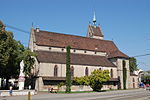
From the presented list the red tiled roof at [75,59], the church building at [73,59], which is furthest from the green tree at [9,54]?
the church building at [73,59]

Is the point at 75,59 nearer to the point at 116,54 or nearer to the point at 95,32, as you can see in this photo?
the point at 116,54

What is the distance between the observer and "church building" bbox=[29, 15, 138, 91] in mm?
48656

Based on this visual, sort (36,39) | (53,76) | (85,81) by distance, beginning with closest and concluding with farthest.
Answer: (85,81) < (53,76) < (36,39)

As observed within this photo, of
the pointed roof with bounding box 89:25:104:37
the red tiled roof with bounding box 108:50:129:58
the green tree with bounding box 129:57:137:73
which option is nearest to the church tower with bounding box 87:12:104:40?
the pointed roof with bounding box 89:25:104:37

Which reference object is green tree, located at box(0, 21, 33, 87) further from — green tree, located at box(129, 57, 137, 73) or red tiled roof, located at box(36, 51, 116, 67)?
green tree, located at box(129, 57, 137, 73)

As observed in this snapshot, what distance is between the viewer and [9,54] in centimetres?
3931

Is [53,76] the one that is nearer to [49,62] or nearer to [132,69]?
[49,62]

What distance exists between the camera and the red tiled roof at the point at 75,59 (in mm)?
50388

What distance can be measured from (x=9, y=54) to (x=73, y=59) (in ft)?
66.3

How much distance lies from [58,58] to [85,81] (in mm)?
10585

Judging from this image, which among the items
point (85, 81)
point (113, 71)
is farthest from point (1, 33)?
point (113, 71)

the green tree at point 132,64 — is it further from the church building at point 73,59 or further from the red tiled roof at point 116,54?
the red tiled roof at point 116,54

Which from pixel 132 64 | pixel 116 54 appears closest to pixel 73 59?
pixel 116 54

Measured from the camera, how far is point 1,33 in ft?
127
